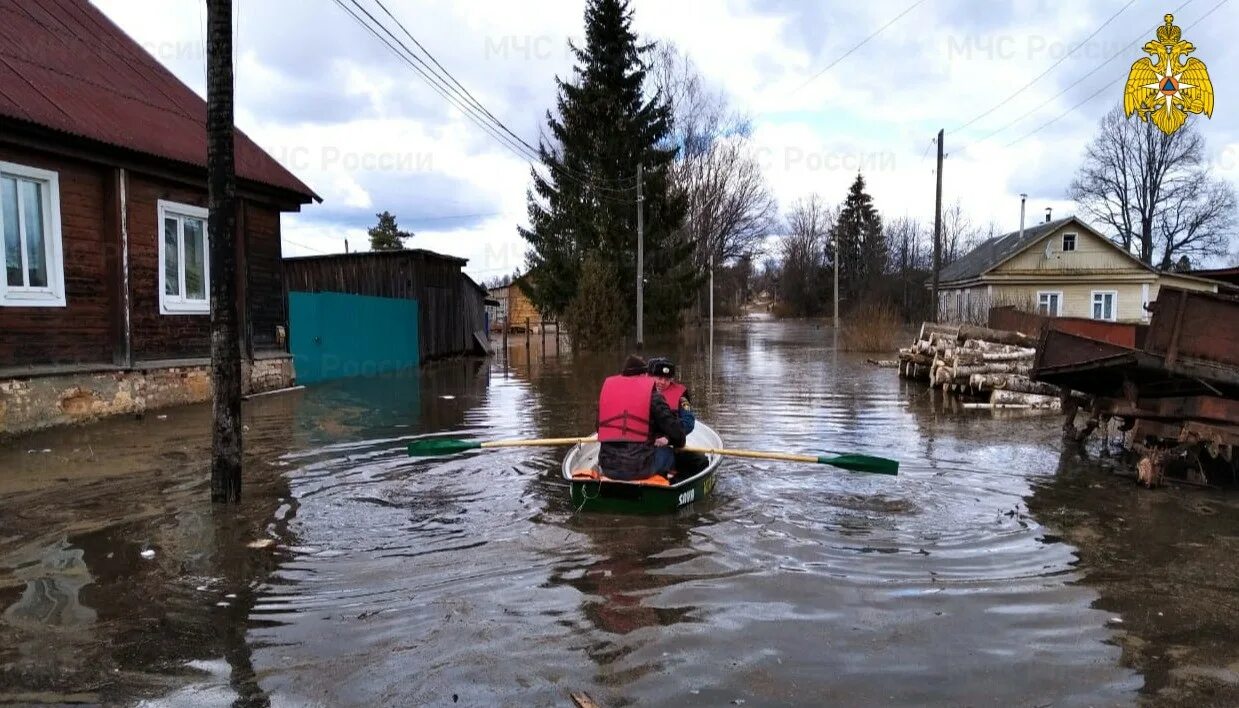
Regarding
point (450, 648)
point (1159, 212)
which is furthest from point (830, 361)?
point (1159, 212)

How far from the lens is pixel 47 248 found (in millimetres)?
11211

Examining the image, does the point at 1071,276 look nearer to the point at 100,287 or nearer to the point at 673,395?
the point at 673,395

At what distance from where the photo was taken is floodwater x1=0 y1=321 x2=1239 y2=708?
162 inches

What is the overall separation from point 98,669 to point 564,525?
11.9 feet

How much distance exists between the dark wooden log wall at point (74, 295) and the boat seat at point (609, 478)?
836cm

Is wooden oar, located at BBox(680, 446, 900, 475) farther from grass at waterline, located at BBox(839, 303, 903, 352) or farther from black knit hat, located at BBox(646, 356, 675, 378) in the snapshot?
grass at waterline, located at BBox(839, 303, 903, 352)

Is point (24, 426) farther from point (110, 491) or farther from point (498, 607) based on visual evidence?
point (498, 607)

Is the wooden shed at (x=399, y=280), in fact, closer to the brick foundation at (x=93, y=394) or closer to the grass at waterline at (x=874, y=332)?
the brick foundation at (x=93, y=394)

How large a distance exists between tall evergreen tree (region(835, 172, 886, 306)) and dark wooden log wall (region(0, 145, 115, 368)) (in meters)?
73.0

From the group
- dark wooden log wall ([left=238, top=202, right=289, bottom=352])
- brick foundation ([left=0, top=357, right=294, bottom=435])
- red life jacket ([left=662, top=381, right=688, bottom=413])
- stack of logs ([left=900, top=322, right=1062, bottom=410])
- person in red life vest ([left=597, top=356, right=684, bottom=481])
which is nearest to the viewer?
person in red life vest ([left=597, top=356, right=684, bottom=481])

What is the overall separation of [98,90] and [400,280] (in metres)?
11.9

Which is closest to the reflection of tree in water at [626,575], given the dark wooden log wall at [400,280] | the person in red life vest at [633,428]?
the person in red life vest at [633,428]

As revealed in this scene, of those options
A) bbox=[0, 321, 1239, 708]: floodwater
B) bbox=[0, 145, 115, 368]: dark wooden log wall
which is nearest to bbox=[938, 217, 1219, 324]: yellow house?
bbox=[0, 321, 1239, 708]: floodwater

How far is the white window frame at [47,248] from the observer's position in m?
10.7
